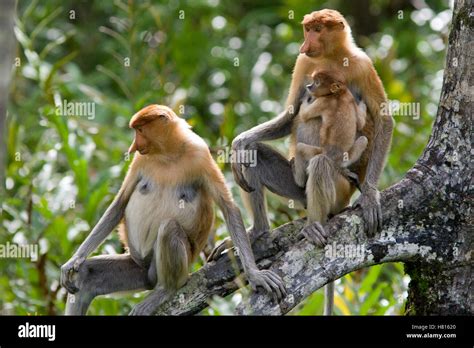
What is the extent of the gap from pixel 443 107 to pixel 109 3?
5.80 meters

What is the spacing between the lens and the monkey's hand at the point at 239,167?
4.69m

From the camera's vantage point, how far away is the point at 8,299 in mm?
5848

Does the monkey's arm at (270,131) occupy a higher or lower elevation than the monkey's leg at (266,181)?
higher

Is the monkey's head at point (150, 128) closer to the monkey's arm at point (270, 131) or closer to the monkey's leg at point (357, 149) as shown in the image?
the monkey's arm at point (270, 131)

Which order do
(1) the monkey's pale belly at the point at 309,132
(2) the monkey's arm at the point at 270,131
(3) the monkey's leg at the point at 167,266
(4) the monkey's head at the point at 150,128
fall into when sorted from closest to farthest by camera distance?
(3) the monkey's leg at the point at 167,266 → (4) the monkey's head at the point at 150,128 → (1) the monkey's pale belly at the point at 309,132 → (2) the monkey's arm at the point at 270,131

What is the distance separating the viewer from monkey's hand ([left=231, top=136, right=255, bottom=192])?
4.69 metres

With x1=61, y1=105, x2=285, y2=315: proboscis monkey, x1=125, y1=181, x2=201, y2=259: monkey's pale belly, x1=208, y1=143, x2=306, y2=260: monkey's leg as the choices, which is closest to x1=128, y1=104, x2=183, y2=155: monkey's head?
x1=61, y1=105, x2=285, y2=315: proboscis monkey

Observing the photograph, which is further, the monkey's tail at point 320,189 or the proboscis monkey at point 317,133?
the proboscis monkey at point 317,133

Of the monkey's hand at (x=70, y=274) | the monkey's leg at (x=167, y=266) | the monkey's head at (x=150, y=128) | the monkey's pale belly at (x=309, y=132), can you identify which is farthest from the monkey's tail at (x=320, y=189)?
the monkey's hand at (x=70, y=274)

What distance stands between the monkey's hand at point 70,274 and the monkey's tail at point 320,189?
48.4 inches

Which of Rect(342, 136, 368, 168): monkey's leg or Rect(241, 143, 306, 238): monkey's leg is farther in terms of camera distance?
Rect(241, 143, 306, 238): monkey's leg

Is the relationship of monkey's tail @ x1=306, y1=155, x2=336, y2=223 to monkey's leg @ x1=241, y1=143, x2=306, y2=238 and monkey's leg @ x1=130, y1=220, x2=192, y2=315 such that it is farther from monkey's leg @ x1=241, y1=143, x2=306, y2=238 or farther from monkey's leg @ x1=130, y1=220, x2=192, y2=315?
monkey's leg @ x1=130, y1=220, x2=192, y2=315

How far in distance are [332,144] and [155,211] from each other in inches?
39.2
